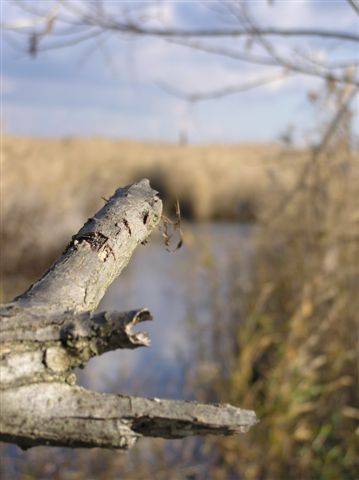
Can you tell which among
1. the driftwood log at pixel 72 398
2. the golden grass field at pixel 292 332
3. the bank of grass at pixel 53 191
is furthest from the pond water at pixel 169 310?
the driftwood log at pixel 72 398

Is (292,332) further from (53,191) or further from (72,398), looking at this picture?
(53,191)

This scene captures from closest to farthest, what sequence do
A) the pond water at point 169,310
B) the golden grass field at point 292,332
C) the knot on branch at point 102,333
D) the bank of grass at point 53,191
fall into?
the knot on branch at point 102,333 → the golden grass field at point 292,332 → the pond water at point 169,310 → the bank of grass at point 53,191

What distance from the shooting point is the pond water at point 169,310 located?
384cm

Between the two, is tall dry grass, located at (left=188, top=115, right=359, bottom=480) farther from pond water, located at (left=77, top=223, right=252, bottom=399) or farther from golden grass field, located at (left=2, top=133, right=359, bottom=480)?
pond water, located at (left=77, top=223, right=252, bottom=399)

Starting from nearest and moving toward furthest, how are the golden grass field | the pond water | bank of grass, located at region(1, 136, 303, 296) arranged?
the golden grass field < the pond water < bank of grass, located at region(1, 136, 303, 296)

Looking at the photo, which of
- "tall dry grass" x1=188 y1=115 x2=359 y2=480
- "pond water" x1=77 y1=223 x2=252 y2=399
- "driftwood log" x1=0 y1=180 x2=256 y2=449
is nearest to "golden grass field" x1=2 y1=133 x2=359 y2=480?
"tall dry grass" x1=188 y1=115 x2=359 y2=480

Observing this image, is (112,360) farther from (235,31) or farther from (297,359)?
(235,31)

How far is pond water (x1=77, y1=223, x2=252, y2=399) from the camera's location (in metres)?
3.84

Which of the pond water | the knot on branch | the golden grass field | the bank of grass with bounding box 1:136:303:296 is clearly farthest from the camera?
the bank of grass with bounding box 1:136:303:296

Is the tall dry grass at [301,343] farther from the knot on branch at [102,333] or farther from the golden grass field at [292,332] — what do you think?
the knot on branch at [102,333]

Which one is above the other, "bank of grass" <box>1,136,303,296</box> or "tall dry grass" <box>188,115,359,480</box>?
"bank of grass" <box>1,136,303,296</box>

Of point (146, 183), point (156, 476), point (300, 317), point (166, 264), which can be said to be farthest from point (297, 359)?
point (166, 264)

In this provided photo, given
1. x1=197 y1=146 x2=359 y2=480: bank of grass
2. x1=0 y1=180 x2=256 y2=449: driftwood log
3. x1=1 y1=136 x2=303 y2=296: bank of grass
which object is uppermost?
x1=1 y1=136 x2=303 y2=296: bank of grass

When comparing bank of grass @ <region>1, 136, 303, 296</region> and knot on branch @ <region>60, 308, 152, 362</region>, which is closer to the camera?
knot on branch @ <region>60, 308, 152, 362</region>
